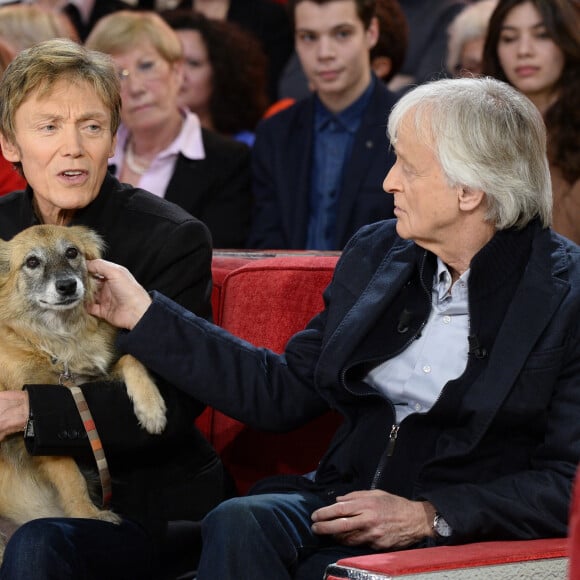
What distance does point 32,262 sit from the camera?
8.79 feet

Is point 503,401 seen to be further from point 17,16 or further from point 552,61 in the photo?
point 17,16

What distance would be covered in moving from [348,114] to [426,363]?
2233 millimetres

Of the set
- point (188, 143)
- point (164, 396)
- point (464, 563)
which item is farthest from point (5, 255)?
point (188, 143)

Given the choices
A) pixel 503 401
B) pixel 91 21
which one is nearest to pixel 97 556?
pixel 503 401

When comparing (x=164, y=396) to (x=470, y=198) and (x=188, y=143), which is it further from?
(x=188, y=143)

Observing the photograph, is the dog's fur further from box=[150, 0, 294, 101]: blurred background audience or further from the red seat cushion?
box=[150, 0, 294, 101]: blurred background audience

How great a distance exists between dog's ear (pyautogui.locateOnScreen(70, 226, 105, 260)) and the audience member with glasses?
1789mm

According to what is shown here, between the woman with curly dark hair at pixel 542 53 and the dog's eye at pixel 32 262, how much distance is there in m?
2.02

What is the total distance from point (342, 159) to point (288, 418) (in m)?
2.03

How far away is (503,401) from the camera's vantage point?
2275 millimetres

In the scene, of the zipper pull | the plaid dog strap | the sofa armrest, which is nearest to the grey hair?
the zipper pull

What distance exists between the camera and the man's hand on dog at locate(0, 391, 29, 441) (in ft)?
8.17

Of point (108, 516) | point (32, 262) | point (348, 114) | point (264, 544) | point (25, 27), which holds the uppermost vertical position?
point (25, 27)

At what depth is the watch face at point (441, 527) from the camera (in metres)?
2.25
